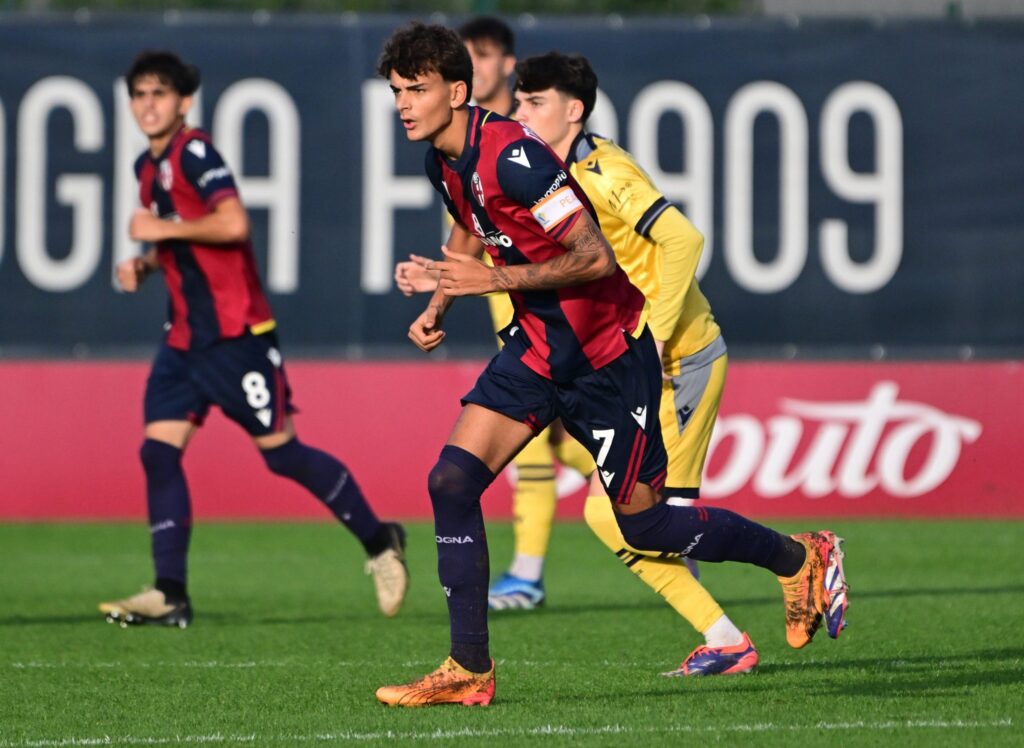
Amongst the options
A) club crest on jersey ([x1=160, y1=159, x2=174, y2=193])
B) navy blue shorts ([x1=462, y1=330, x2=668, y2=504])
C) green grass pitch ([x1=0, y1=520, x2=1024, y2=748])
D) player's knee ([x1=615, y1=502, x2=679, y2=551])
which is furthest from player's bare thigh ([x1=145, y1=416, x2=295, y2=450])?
player's knee ([x1=615, y1=502, x2=679, y2=551])

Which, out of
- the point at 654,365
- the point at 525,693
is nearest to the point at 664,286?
the point at 654,365

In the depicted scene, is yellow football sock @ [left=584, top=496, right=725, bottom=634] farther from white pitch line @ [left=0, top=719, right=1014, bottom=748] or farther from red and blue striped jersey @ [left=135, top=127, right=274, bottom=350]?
red and blue striped jersey @ [left=135, top=127, right=274, bottom=350]

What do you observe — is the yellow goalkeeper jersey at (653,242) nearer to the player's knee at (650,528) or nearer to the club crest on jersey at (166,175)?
the player's knee at (650,528)

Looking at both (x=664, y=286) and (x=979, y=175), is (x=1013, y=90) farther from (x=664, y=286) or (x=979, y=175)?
(x=664, y=286)

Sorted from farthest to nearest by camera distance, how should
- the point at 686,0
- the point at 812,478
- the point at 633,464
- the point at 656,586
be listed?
the point at 686,0
the point at 812,478
the point at 656,586
the point at 633,464

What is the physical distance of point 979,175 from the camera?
45.8ft

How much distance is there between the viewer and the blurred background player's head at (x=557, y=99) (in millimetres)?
7781

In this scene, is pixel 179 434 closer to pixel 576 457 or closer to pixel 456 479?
pixel 576 457

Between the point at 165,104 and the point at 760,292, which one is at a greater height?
the point at 165,104

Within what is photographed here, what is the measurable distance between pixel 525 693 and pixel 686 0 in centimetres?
888

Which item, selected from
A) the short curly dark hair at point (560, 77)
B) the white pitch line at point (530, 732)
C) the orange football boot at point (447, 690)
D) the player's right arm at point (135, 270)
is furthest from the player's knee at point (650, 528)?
the player's right arm at point (135, 270)

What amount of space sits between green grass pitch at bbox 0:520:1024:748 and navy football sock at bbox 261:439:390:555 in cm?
39

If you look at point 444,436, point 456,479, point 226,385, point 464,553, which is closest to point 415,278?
point 456,479

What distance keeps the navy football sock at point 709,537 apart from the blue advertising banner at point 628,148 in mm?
7264
